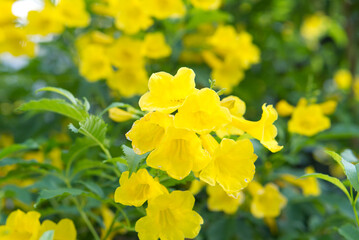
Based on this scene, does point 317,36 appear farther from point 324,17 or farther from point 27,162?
point 27,162

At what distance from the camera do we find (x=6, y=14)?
1.52 metres

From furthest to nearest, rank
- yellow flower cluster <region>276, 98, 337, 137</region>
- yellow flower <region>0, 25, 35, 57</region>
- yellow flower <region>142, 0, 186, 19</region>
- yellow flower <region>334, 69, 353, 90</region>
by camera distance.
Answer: yellow flower <region>334, 69, 353, 90</region>, yellow flower <region>0, 25, 35, 57</region>, yellow flower <region>142, 0, 186, 19</region>, yellow flower cluster <region>276, 98, 337, 137</region>

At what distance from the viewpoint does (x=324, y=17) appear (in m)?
2.42

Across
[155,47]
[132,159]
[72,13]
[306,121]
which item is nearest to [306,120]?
[306,121]

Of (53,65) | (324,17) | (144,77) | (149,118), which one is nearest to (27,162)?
(149,118)

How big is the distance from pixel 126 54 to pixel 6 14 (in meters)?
0.53

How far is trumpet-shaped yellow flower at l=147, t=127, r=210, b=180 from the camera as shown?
2.26 ft

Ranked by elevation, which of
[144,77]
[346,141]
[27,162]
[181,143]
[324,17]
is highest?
[181,143]

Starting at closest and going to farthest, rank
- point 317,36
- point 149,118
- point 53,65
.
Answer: point 149,118 < point 53,65 < point 317,36

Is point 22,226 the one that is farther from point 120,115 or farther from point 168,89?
point 168,89

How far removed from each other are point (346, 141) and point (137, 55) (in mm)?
1323

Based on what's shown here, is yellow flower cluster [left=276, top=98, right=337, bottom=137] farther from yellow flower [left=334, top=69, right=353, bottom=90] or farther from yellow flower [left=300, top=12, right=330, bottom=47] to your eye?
yellow flower [left=300, top=12, right=330, bottom=47]

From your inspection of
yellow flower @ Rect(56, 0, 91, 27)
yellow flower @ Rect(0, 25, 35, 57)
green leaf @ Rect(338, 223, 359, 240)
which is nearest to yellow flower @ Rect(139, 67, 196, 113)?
green leaf @ Rect(338, 223, 359, 240)

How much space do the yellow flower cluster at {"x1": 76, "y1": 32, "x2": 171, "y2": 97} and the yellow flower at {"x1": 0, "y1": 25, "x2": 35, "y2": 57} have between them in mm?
306
